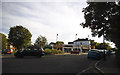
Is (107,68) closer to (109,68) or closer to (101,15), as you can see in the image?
(109,68)

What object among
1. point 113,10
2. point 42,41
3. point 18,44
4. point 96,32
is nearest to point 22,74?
point 113,10

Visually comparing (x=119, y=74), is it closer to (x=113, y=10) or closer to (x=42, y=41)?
(x=113, y=10)

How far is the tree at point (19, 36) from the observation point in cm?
3780

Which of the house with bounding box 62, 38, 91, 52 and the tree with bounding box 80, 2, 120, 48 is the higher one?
the tree with bounding box 80, 2, 120, 48

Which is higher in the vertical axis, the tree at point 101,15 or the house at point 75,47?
the tree at point 101,15

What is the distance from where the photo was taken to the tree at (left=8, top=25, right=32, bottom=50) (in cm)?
3780

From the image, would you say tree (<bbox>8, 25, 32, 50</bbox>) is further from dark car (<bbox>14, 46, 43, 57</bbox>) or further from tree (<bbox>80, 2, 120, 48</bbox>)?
tree (<bbox>80, 2, 120, 48</bbox>)

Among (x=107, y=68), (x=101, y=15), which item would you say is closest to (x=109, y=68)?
(x=107, y=68)

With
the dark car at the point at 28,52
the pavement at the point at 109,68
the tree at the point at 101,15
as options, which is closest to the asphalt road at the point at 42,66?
the pavement at the point at 109,68

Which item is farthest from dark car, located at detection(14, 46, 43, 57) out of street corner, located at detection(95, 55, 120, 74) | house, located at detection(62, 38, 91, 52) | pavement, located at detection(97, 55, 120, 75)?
house, located at detection(62, 38, 91, 52)

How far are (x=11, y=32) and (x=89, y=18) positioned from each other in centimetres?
3367

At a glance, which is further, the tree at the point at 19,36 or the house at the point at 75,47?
the house at the point at 75,47

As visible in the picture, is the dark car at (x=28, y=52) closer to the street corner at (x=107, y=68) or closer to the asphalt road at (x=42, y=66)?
the asphalt road at (x=42, y=66)

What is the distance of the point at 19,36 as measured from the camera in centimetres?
3947
